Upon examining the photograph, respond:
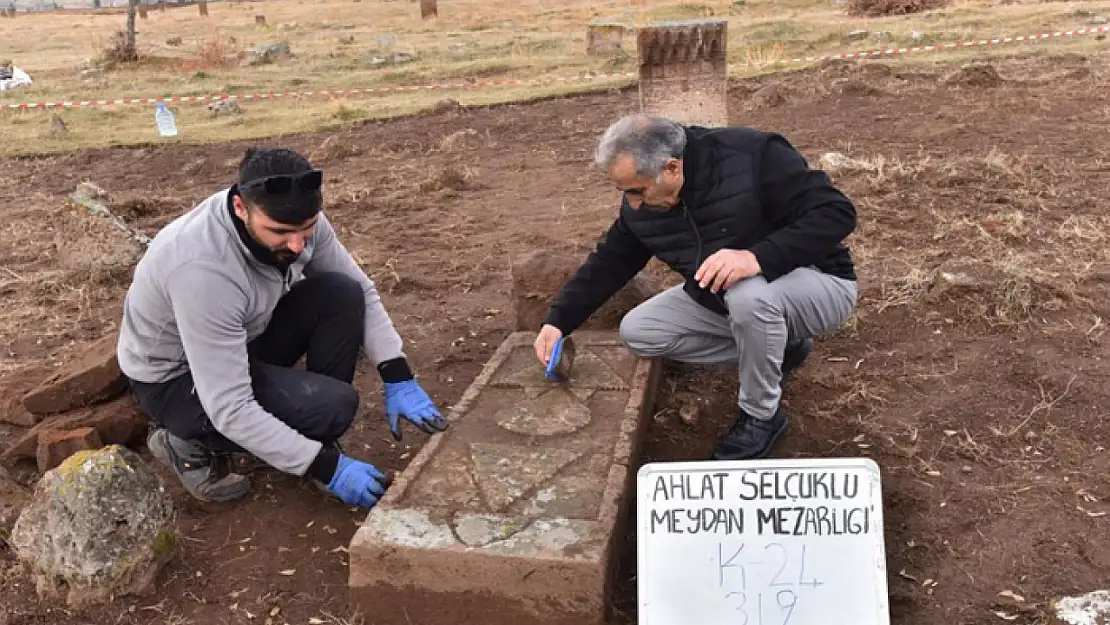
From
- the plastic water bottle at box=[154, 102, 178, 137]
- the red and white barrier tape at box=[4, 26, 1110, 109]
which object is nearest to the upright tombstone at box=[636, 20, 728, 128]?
the red and white barrier tape at box=[4, 26, 1110, 109]

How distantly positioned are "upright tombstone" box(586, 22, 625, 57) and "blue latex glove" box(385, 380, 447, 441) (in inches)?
509

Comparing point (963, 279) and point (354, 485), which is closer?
point (354, 485)

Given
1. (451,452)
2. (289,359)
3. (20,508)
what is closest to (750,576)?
(451,452)

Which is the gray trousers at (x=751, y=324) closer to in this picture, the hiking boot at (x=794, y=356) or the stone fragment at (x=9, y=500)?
the hiking boot at (x=794, y=356)

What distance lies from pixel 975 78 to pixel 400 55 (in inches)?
417

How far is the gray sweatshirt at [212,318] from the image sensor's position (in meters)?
2.94

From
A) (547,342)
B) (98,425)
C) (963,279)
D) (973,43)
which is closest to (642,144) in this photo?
(547,342)

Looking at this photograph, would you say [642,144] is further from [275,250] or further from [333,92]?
[333,92]

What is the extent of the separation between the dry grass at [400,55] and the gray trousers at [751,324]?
7902 millimetres

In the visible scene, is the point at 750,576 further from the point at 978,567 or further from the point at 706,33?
the point at 706,33

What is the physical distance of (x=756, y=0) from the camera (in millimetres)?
24078

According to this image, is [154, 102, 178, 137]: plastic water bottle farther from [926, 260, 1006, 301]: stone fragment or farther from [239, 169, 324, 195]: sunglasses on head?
[926, 260, 1006, 301]: stone fragment

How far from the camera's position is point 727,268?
3125 millimetres

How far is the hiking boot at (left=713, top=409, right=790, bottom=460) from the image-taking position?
3.30 meters
